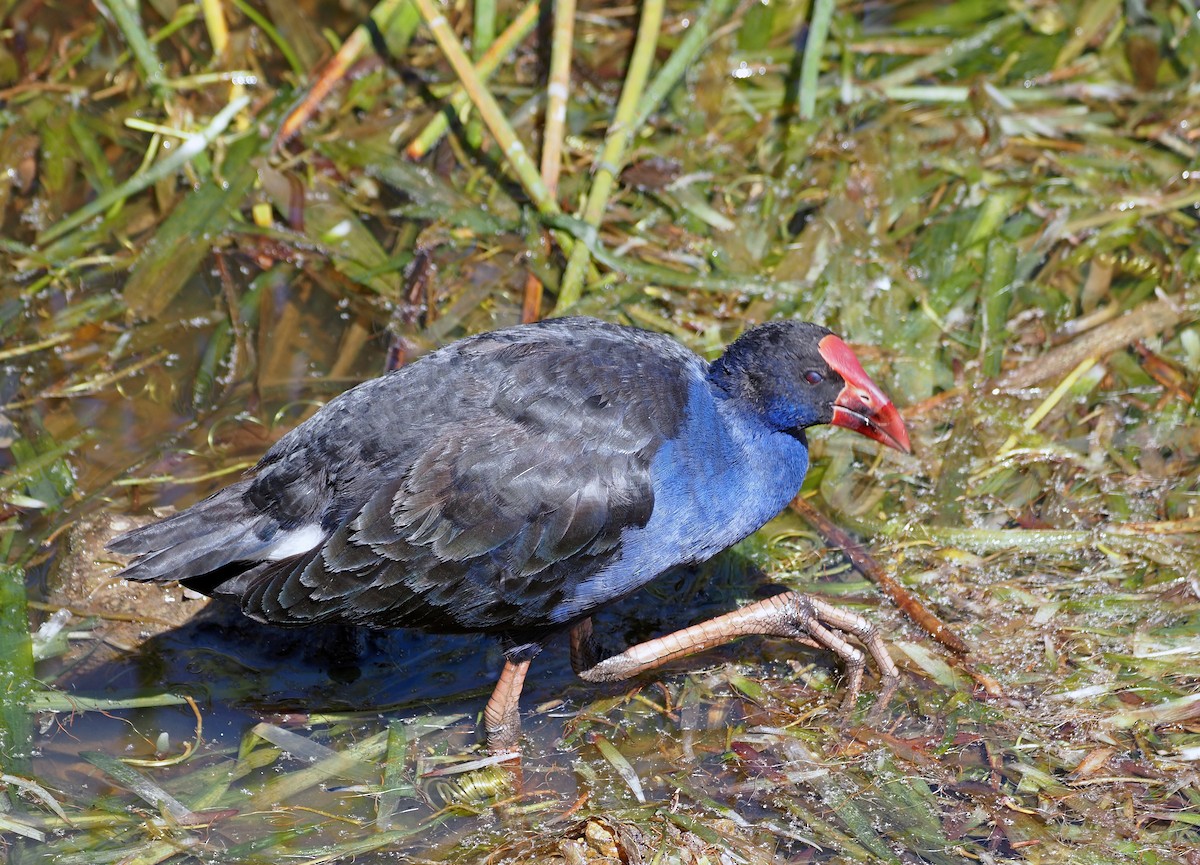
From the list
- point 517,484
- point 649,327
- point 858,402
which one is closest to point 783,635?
point 858,402

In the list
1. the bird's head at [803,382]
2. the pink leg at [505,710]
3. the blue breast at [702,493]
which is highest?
the bird's head at [803,382]

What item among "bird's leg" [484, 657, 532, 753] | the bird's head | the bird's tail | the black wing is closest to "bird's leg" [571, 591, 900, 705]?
"bird's leg" [484, 657, 532, 753]

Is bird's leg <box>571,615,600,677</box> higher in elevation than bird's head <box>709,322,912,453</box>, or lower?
lower

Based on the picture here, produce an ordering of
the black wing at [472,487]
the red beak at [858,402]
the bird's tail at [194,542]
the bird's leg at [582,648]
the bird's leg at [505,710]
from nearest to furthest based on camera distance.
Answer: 1. the black wing at [472,487]
2. the bird's tail at [194,542]
3. the red beak at [858,402]
4. the bird's leg at [505,710]
5. the bird's leg at [582,648]

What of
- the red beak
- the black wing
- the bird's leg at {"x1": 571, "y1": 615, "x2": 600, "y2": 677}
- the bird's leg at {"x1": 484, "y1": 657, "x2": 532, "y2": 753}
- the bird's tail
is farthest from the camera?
the bird's leg at {"x1": 571, "y1": 615, "x2": 600, "y2": 677}

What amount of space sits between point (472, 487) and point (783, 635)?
115 cm

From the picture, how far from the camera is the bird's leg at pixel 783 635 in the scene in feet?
12.4

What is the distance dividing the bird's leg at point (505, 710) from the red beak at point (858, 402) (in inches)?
47.2

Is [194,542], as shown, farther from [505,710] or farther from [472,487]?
[505,710]

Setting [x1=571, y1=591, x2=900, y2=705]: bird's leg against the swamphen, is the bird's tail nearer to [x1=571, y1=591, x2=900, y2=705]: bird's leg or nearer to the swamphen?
the swamphen

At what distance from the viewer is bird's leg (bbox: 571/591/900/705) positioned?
379 centimetres

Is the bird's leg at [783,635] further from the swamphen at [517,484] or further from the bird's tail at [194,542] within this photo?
the bird's tail at [194,542]

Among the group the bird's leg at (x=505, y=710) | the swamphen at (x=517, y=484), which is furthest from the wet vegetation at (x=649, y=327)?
the swamphen at (x=517, y=484)

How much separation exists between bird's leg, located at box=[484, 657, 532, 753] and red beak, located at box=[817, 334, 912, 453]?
3.93ft
